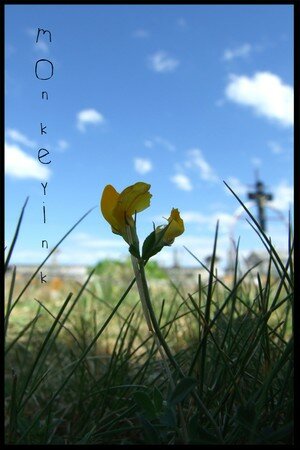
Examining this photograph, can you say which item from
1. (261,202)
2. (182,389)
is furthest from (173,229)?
(261,202)

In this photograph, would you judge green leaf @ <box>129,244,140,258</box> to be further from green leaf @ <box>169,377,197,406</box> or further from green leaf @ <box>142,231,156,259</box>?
green leaf @ <box>169,377,197,406</box>

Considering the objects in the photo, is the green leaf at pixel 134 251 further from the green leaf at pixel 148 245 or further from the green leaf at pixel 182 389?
the green leaf at pixel 182 389

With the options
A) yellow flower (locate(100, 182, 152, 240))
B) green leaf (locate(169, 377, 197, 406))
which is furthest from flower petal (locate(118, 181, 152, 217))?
green leaf (locate(169, 377, 197, 406))

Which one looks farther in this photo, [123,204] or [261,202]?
[261,202]

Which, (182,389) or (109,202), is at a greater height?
(109,202)

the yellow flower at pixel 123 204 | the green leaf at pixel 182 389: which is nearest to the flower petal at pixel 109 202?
the yellow flower at pixel 123 204

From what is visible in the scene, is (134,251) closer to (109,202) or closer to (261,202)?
(109,202)
